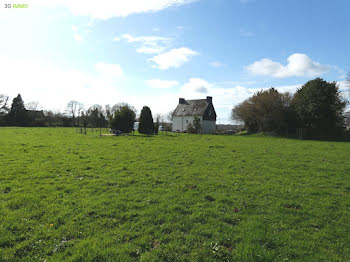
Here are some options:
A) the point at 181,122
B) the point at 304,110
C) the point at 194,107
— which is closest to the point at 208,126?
the point at 194,107

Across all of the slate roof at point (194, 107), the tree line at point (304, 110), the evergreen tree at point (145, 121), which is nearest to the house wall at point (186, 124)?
the slate roof at point (194, 107)

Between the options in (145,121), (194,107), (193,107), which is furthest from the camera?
(193,107)

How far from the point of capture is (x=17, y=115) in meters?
66.3

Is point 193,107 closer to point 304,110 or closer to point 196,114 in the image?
point 196,114

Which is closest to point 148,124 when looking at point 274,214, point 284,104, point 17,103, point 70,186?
point 284,104

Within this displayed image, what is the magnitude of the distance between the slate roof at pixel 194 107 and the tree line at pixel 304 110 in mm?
12401

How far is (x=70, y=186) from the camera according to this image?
7.24 m

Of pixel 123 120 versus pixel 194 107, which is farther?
pixel 194 107

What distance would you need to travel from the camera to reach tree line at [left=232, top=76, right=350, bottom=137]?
36281 millimetres

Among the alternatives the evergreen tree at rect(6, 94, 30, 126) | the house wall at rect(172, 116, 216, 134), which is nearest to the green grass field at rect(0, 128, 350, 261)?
the house wall at rect(172, 116, 216, 134)

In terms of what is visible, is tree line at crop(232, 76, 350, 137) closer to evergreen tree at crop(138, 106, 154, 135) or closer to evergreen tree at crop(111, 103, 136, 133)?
evergreen tree at crop(138, 106, 154, 135)

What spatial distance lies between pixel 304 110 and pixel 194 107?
27.8m

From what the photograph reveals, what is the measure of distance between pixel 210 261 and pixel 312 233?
258 cm

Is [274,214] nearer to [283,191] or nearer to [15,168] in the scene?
[283,191]
